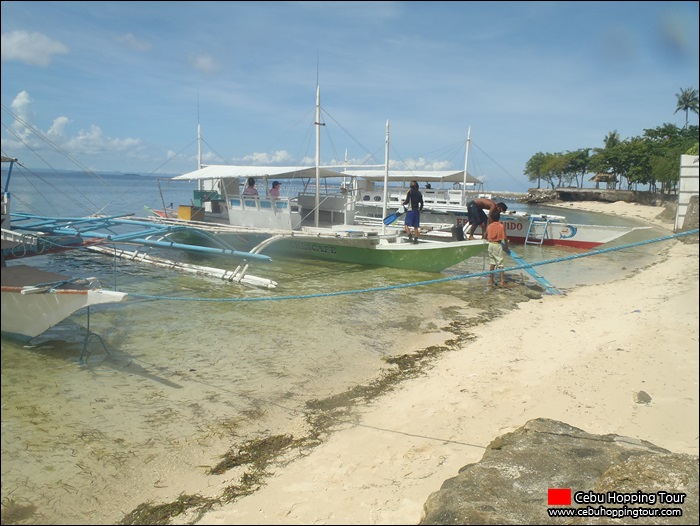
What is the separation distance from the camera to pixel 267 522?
11.0ft

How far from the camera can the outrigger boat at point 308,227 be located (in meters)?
13.9

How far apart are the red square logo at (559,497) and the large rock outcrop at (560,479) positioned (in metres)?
0.03

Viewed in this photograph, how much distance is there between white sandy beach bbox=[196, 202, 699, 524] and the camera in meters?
3.63

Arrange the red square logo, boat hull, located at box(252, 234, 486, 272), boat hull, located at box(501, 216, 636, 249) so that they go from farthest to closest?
boat hull, located at box(501, 216, 636, 249) → boat hull, located at box(252, 234, 486, 272) → the red square logo

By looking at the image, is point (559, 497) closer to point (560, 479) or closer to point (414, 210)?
point (560, 479)

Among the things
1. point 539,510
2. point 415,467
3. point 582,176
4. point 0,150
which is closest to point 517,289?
point 415,467

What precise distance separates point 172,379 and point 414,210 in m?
10.1

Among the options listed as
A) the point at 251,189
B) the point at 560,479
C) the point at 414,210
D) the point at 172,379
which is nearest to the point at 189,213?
the point at 251,189

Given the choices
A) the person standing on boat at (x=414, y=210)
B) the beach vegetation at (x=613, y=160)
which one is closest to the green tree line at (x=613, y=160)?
the beach vegetation at (x=613, y=160)

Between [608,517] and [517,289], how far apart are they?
10620mm

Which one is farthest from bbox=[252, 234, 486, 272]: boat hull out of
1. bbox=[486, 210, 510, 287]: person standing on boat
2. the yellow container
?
the yellow container

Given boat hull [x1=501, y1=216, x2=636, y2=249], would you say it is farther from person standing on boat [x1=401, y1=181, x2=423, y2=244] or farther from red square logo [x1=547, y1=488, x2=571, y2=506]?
red square logo [x1=547, y1=488, x2=571, y2=506]

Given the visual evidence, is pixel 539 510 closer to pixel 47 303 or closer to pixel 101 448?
pixel 101 448

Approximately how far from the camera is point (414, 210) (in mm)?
14930
